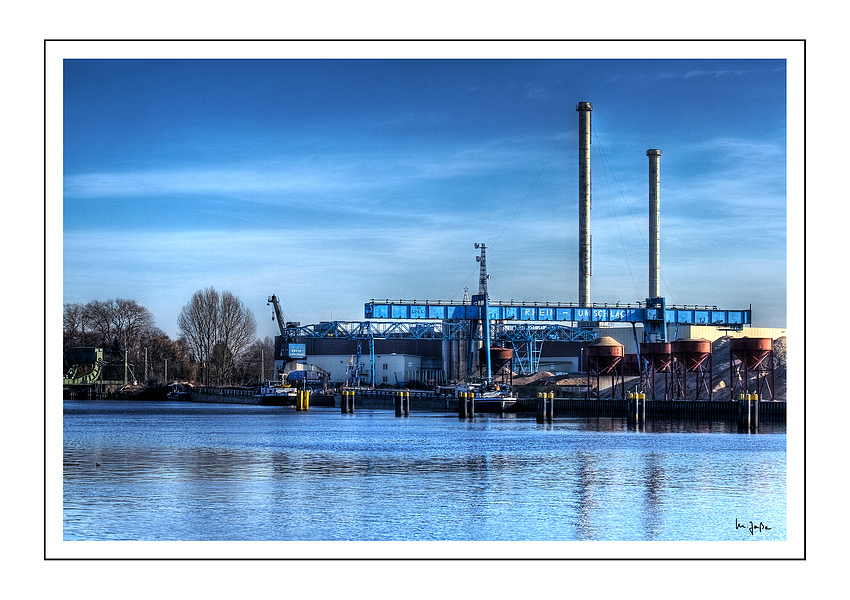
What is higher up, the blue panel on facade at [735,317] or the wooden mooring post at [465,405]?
the blue panel on facade at [735,317]

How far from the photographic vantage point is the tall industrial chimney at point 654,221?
76.4 meters

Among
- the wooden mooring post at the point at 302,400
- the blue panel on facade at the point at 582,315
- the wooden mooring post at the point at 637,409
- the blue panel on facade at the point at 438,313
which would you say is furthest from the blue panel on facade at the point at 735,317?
the wooden mooring post at the point at 302,400

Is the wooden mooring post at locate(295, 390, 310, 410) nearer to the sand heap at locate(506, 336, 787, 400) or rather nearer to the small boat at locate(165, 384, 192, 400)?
the sand heap at locate(506, 336, 787, 400)

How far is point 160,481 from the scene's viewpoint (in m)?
23.0

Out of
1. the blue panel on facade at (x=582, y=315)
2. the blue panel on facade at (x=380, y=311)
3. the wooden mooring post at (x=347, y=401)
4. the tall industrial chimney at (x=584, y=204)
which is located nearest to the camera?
the wooden mooring post at (x=347, y=401)

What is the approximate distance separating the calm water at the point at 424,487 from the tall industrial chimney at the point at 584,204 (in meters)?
34.1

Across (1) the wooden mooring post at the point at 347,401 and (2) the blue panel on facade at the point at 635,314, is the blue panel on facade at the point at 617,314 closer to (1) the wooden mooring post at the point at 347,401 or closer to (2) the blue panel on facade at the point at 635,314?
(2) the blue panel on facade at the point at 635,314

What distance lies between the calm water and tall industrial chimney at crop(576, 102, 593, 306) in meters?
34.1

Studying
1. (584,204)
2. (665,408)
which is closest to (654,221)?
(584,204)

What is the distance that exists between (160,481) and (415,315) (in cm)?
4670

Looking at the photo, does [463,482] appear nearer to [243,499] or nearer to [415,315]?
[243,499]

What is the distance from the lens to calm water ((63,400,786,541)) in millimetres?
17016
